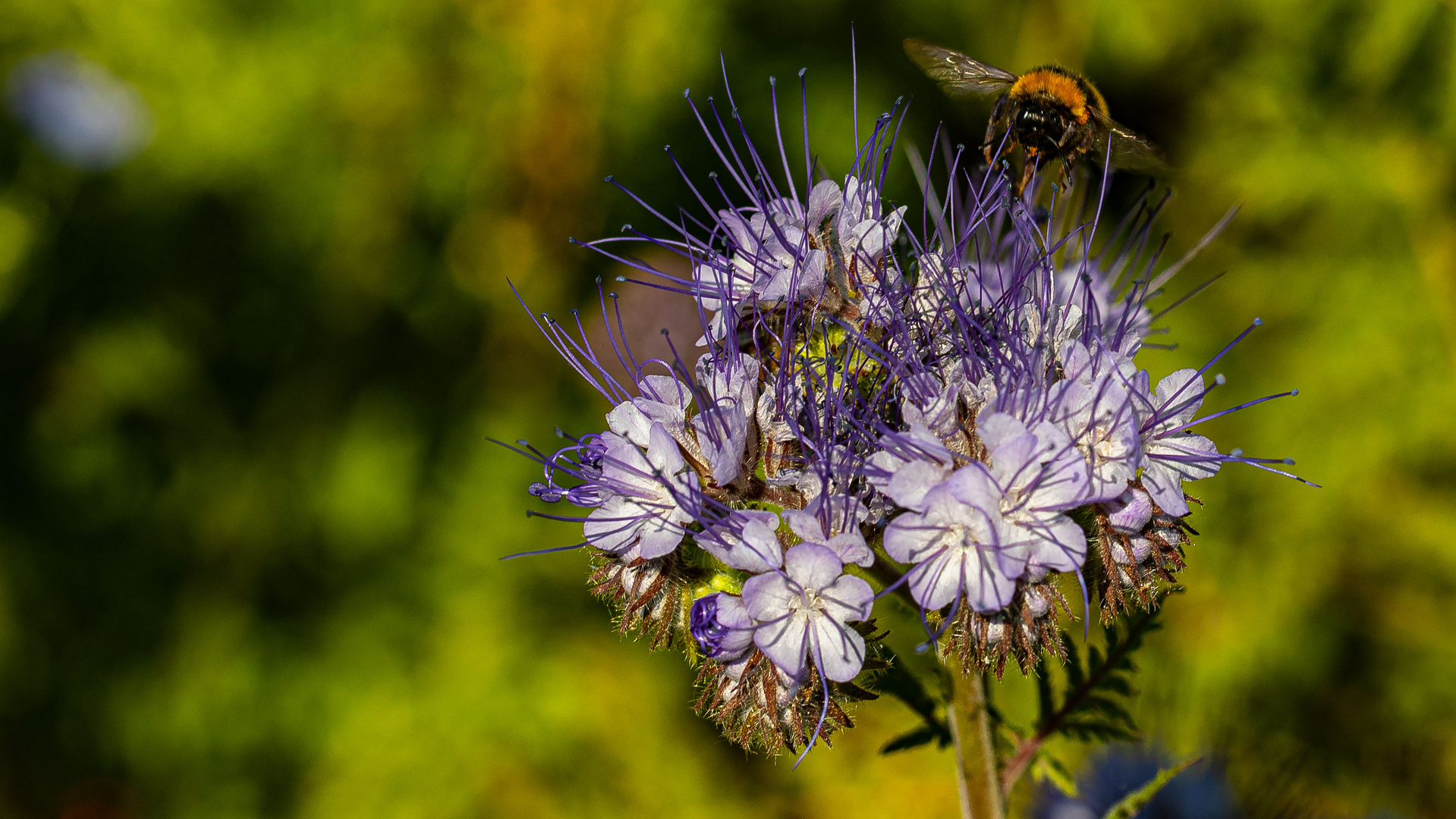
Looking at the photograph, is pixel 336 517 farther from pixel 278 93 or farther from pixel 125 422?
pixel 278 93

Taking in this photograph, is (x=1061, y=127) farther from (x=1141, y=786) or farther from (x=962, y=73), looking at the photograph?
(x=1141, y=786)

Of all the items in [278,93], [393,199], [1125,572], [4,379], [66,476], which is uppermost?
[1125,572]

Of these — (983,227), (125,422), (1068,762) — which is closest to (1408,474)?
(1068,762)

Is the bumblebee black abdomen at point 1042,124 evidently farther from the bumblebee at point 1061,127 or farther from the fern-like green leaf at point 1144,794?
the fern-like green leaf at point 1144,794

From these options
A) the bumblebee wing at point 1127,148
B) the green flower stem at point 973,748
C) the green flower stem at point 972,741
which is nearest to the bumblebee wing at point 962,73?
the bumblebee wing at point 1127,148

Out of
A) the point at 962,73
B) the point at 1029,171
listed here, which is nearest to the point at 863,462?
the point at 1029,171

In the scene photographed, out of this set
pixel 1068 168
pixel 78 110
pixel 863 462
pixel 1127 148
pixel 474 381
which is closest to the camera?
pixel 863 462
